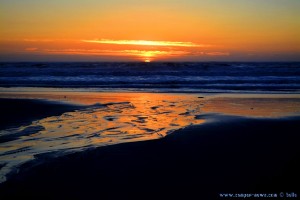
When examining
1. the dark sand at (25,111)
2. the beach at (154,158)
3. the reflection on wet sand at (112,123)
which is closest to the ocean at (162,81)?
the reflection on wet sand at (112,123)

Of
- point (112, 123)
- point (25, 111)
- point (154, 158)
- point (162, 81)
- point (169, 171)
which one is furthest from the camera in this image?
point (162, 81)

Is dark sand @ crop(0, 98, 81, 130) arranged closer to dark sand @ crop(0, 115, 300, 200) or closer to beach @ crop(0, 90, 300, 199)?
beach @ crop(0, 90, 300, 199)

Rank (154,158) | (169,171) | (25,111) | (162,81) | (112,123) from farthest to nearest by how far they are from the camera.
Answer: (162,81)
(25,111)
(112,123)
(154,158)
(169,171)

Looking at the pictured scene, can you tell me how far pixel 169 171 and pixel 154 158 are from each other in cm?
76

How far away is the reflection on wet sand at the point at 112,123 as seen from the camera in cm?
671

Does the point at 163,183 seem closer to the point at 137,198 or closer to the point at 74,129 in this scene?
the point at 137,198

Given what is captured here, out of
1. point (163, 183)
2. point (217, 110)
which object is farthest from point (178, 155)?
point (217, 110)

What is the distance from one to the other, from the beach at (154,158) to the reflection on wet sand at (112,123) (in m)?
0.03

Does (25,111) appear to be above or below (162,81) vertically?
below

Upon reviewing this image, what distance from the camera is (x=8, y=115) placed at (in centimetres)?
1139

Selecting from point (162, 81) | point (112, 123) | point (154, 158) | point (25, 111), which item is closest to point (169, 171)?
point (154, 158)

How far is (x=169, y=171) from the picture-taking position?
5363 mm

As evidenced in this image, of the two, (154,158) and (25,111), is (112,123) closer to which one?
(154,158)

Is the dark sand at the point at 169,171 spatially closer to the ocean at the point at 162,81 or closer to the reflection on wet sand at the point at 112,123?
the reflection on wet sand at the point at 112,123
